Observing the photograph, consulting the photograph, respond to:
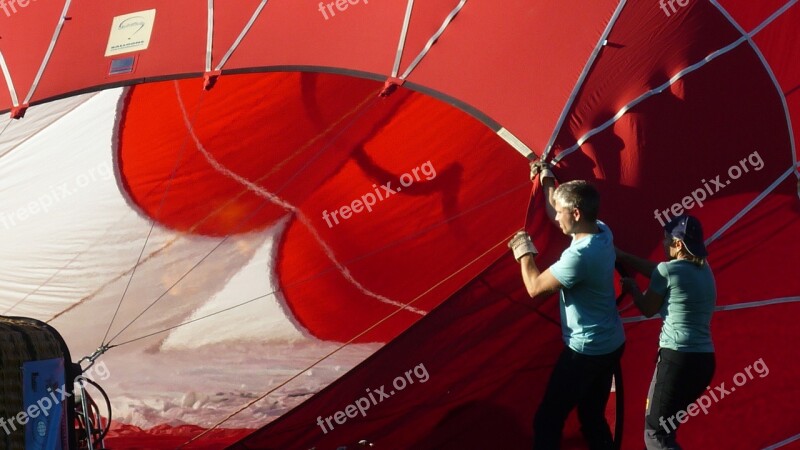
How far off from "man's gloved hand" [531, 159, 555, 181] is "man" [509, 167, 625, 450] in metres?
0.21

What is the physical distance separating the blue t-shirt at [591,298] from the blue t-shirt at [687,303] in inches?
7.0

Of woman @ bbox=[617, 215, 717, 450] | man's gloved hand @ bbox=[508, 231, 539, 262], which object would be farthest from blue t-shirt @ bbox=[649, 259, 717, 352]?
A: man's gloved hand @ bbox=[508, 231, 539, 262]

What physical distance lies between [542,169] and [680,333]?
0.70 meters

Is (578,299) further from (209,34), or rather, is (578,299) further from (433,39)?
(209,34)

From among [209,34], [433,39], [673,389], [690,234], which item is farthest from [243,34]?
[673,389]

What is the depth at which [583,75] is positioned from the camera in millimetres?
3457

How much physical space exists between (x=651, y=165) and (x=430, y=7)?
1.03 m

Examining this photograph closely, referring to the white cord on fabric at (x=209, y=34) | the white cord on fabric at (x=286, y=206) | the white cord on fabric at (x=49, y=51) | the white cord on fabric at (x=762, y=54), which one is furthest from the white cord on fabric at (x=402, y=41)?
the white cord on fabric at (x=286, y=206)

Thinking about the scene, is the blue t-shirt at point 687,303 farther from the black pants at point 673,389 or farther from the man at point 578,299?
the man at point 578,299

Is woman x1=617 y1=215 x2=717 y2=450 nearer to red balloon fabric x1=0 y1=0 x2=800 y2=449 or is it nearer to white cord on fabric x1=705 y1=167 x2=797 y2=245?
red balloon fabric x1=0 y1=0 x2=800 y2=449

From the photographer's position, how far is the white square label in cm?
428

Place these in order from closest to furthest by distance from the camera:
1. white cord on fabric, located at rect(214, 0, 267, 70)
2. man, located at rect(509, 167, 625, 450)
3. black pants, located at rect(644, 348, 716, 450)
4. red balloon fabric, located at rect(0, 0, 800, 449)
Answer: man, located at rect(509, 167, 625, 450)
black pants, located at rect(644, 348, 716, 450)
red balloon fabric, located at rect(0, 0, 800, 449)
white cord on fabric, located at rect(214, 0, 267, 70)

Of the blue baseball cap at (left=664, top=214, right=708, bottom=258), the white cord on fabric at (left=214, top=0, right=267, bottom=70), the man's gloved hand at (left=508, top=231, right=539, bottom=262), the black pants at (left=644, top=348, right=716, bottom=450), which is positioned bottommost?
the black pants at (left=644, top=348, right=716, bottom=450)

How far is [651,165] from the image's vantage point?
346 centimetres
